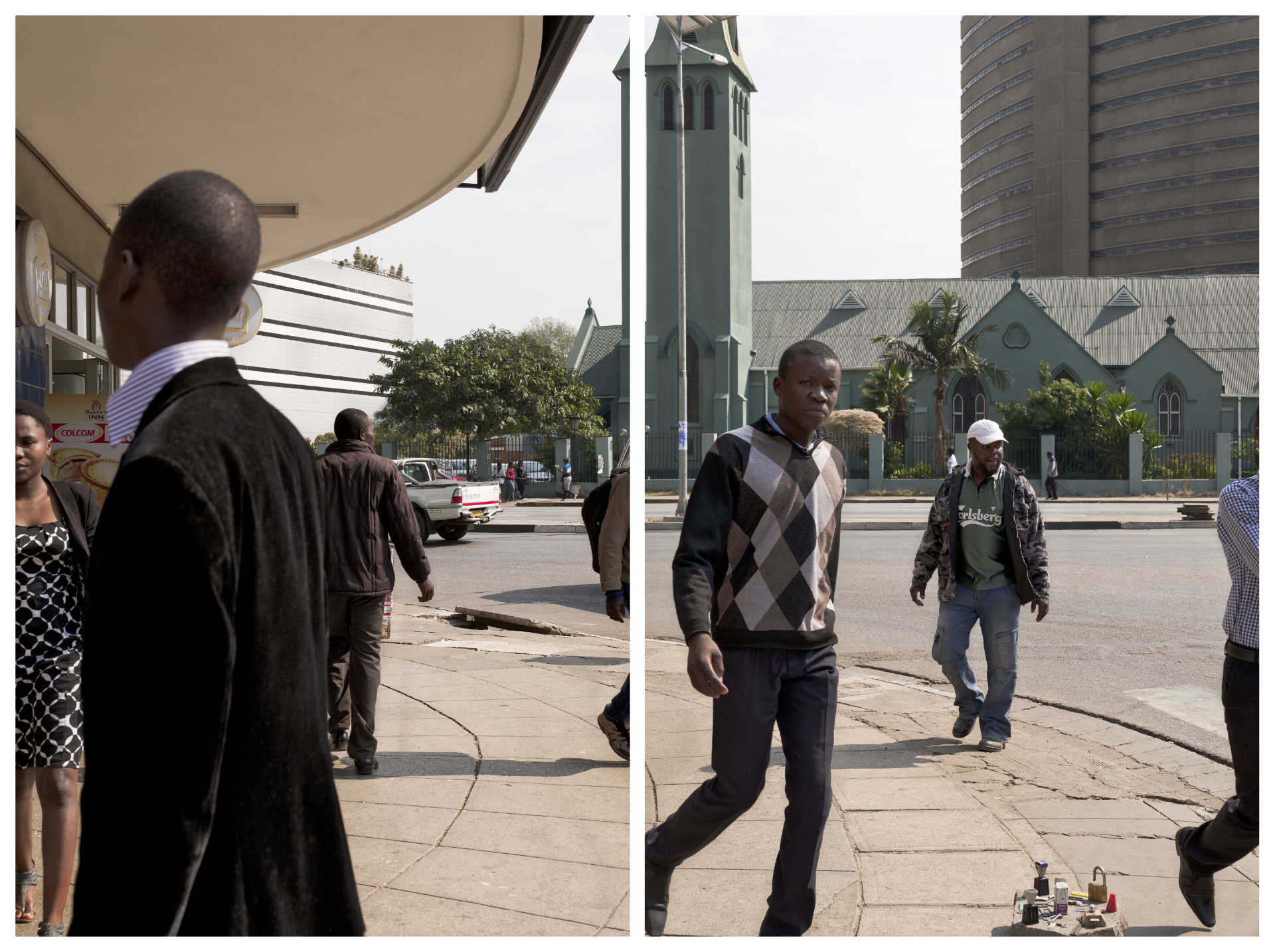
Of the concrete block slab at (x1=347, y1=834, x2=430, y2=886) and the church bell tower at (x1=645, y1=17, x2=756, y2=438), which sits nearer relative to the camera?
the concrete block slab at (x1=347, y1=834, x2=430, y2=886)

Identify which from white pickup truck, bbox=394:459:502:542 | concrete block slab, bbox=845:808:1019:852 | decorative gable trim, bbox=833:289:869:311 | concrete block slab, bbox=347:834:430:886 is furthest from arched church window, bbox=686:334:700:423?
concrete block slab, bbox=347:834:430:886

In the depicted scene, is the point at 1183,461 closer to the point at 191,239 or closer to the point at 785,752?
the point at 785,752

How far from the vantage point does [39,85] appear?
5.50 metres

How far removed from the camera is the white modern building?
100 feet

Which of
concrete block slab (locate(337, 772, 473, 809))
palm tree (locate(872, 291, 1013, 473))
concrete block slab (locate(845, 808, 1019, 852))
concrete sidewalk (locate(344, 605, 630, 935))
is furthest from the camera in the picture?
palm tree (locate(872, 291, 1013, 473))

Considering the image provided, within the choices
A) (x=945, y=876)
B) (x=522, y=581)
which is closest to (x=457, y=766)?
(x=945, y=876)

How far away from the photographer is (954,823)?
4.73m

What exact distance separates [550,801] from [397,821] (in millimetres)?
710

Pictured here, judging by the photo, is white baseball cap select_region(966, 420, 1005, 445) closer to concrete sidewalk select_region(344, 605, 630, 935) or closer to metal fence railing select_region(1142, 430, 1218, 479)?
concrete sidewalk select_region(344, 605, 630, 935)

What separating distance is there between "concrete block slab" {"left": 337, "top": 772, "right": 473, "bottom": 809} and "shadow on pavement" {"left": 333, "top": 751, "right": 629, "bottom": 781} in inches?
3.1

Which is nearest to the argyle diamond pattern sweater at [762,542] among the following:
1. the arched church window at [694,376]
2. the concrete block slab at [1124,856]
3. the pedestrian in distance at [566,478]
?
the concrete block slab at [1124,856]

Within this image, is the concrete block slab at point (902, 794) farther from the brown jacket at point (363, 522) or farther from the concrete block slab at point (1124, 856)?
the brown jacket at point (363, 522)

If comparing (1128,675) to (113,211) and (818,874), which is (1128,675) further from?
(113,211)
